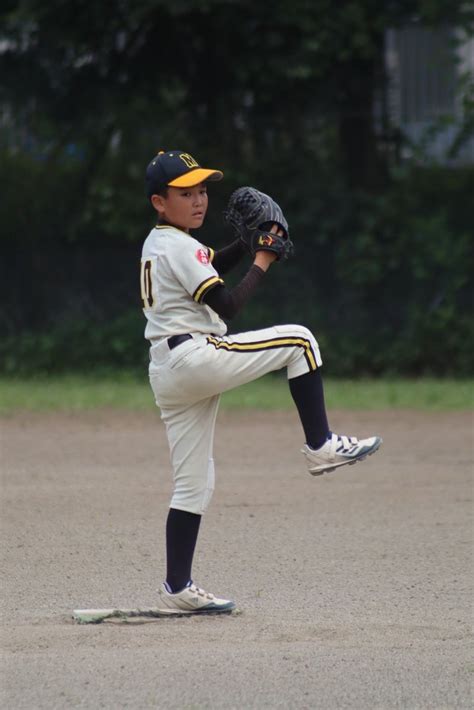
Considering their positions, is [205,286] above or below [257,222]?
below

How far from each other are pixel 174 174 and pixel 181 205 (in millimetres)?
133

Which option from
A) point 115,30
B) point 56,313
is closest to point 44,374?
point 56,313

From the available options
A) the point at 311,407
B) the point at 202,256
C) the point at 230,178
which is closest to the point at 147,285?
the point at 202,256

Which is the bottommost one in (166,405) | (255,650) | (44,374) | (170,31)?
(44,374)

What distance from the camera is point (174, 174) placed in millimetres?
5242

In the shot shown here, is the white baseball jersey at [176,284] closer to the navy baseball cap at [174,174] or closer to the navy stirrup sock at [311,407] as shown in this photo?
the navy baseball cap at [174,174]

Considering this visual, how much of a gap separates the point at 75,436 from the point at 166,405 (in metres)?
6.24

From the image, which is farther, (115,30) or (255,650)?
(115,30)

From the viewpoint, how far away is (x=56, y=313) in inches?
680

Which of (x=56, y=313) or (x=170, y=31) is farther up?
(x=170, y=31)

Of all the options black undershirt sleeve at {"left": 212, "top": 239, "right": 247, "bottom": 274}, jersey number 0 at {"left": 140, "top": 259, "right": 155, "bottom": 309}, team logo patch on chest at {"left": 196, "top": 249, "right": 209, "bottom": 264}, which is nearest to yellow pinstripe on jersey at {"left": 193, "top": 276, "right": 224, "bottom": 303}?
team logo patch on chest at {"left": 196, "top": 249, "right": 209, "bottom": 264}

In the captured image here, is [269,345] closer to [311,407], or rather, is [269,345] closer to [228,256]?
[311,407]

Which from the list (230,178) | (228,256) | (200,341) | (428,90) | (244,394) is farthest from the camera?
(428,90)

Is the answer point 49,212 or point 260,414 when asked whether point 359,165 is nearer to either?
point 49,212
